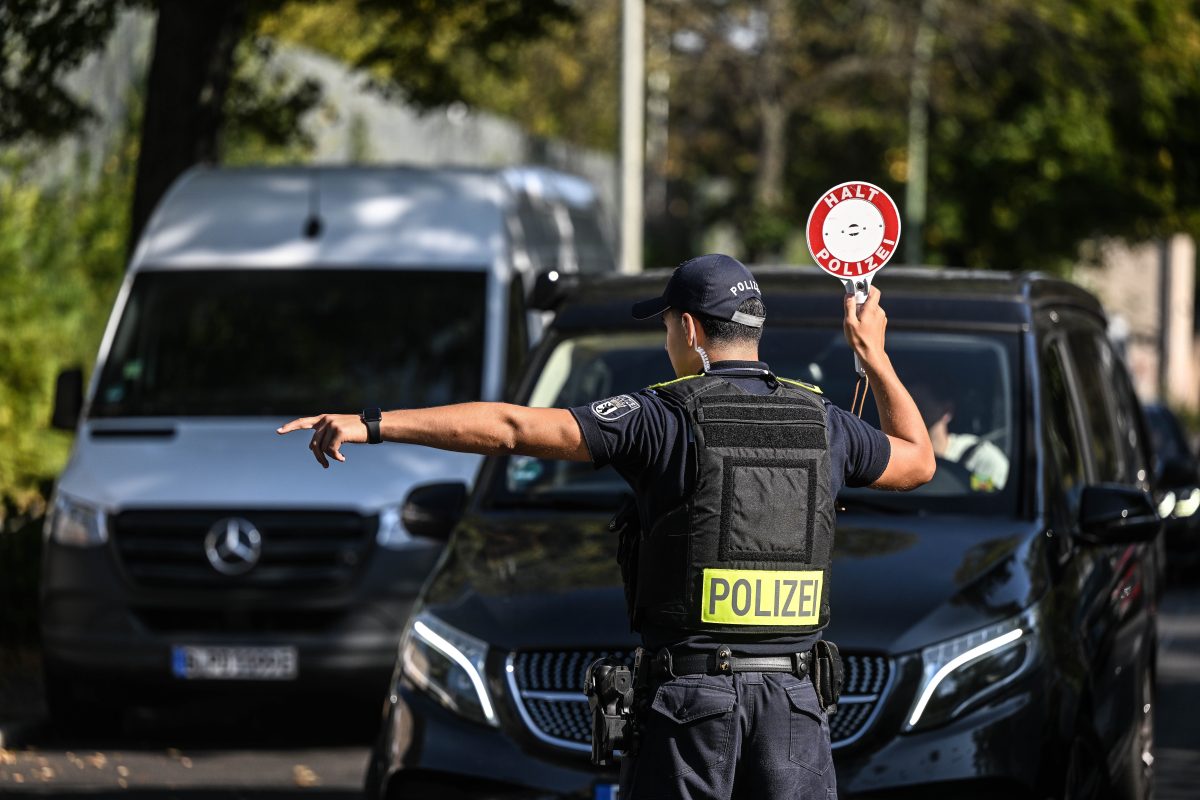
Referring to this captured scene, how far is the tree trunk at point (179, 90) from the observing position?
13.2 m

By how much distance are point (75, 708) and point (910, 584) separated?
494cm

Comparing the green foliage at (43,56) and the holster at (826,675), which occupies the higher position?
the green foliage at (43,56)

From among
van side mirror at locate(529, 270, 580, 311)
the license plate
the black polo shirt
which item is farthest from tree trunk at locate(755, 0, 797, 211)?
the black polo shirt

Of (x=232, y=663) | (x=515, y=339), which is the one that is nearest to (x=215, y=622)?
(x=232, y=663)

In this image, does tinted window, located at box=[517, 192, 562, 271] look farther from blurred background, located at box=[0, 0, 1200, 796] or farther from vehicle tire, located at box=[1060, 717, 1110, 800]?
vehicle tire, located at box=[1060, 717, 1110, 800]

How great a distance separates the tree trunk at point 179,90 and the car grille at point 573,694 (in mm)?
7956

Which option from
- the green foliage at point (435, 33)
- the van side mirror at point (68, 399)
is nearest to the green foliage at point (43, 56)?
the van side mirror at point (68, 399)

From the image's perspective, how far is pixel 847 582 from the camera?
5867 millimetres

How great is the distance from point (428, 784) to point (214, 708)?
5.26m

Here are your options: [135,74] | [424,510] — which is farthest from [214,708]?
[135,74]

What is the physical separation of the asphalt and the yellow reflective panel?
4.22m

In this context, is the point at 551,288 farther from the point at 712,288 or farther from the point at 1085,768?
the point at 712,288

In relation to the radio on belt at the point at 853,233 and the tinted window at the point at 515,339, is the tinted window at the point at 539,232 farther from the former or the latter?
the radio on belt at the point at 853,233

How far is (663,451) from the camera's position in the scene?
4.34 meters
